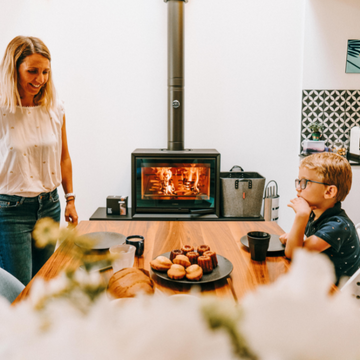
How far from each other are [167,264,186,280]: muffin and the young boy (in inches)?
16.6

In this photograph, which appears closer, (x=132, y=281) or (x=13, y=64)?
(x=132, y=281)

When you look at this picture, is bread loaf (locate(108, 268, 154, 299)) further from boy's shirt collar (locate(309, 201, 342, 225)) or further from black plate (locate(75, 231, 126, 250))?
boy's shirt collar (locate(309, 201, 342, 225))

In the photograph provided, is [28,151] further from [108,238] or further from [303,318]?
[303,318]

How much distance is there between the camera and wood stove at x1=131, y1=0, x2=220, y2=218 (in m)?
2.96

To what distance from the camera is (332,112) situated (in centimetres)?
339

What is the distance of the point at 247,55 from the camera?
3.33 metres

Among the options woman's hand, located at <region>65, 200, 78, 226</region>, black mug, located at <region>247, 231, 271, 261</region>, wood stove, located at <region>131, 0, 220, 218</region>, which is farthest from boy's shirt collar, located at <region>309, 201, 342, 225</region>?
wood stove, located at <region>131, 0, 220, 218</region>

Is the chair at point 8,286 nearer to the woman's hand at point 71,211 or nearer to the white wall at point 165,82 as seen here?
the woman's hand at point 71,211

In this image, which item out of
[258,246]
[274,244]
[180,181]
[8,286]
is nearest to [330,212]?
[274,244]

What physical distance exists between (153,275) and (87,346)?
0.99m

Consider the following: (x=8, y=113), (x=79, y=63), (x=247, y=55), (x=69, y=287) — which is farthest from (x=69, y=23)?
(x=69, y=287)

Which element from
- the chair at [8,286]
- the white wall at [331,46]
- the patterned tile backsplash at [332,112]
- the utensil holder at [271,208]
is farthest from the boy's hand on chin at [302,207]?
the patterned tile backsplash at [332,112]

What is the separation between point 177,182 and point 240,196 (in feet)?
1.77

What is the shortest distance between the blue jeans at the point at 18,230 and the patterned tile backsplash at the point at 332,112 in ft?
8.58
